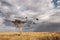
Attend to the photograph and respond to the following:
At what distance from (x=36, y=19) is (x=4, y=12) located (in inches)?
75.1

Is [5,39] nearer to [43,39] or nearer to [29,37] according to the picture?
[29,37]

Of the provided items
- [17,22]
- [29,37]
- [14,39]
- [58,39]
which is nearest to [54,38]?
[58,39]

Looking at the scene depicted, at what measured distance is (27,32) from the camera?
34.8 feet

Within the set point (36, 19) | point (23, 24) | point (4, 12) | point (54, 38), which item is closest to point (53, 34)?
point (54, 38)

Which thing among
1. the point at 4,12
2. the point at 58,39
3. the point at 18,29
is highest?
the point at 4,12

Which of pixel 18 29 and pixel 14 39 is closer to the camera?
pixel 14 39

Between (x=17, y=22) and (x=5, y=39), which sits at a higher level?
(x=17, y=22)

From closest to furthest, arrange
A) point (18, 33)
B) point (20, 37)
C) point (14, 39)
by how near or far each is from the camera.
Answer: point (14, 39)
point (20, 37)
point (18, 33)

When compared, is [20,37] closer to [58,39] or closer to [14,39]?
[14,39]

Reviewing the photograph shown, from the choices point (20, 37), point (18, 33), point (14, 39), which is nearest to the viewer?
point (14, 39)

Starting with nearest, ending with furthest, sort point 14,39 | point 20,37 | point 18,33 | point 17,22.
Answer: point 14,39 → point 20,37 → point 18,33 → point 17,22

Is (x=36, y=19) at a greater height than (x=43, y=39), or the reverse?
(x=36, y=19)

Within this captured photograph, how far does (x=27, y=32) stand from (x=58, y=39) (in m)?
1.98

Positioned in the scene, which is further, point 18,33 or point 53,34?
point 18,33
